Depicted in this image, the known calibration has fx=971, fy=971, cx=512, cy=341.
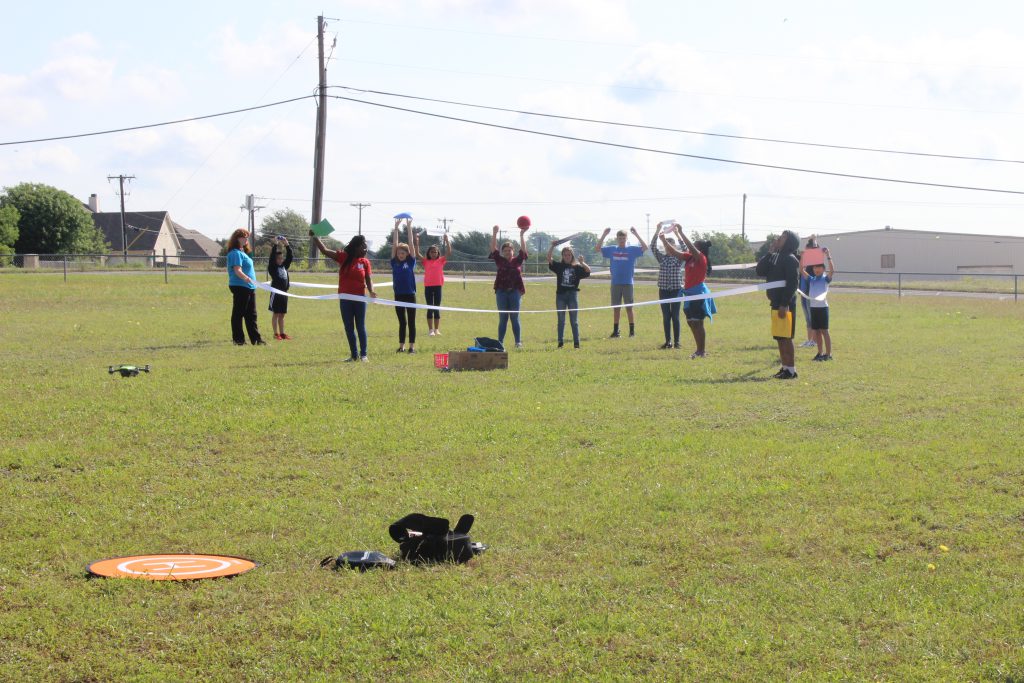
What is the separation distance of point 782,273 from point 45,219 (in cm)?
7187

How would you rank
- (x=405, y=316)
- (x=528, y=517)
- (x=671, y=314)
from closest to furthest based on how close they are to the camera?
(x=528, y=517) < (x=405, y=316) < (x=671, y=314)

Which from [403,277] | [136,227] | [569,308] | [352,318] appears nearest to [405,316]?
[403,277]

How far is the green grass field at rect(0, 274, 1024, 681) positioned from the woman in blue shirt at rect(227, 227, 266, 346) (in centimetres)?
220

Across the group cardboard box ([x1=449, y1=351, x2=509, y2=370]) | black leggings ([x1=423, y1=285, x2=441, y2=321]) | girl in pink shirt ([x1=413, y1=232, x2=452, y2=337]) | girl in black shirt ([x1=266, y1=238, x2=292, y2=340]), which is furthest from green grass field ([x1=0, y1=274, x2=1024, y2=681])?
black leggings ([x1=423, y1=285, x2=441, y2=321])

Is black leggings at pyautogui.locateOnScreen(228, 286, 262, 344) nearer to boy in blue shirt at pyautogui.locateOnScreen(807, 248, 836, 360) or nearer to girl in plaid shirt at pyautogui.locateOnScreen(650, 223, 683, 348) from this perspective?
girl in plaid shirt at pyautogui.locateOnScreen(650, 223, 683, 348)

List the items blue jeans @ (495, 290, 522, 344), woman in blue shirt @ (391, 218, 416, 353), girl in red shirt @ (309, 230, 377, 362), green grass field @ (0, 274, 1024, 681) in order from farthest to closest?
1. blue jeans @ (495, 290, 522, 344)
2. woman in blue shirt @ (391, 218, 416, 353)
3. girl in red shirt @ (309, 230, 377, 362)
4. green grass field @ (0, 274, 1024, 681)

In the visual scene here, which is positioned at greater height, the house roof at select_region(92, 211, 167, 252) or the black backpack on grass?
the house roof at select_region(92, 211, 167, 252)

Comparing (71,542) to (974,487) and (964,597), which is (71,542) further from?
(974,487)

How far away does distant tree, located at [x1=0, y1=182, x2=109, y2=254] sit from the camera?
72500 millimetres

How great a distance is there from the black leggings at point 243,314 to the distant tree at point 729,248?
2446 inches

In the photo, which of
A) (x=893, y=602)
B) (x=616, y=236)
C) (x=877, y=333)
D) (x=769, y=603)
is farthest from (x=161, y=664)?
(x=877, y=333)

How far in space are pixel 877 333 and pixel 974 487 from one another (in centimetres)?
1459

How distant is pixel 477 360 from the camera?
13891mm

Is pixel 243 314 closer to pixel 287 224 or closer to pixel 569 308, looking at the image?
pixel 569 308
